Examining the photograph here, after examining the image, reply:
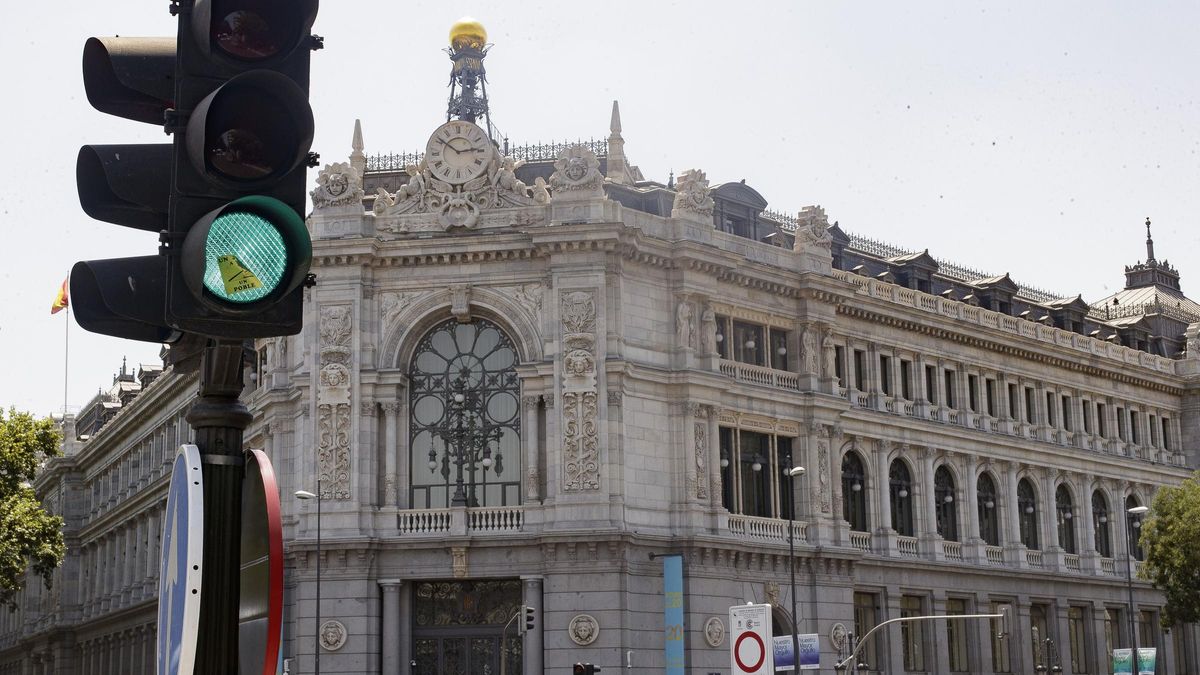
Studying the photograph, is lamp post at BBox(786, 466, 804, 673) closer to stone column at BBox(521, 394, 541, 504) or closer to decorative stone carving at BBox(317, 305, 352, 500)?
stone column at BBox(521, 394, 541, 504)

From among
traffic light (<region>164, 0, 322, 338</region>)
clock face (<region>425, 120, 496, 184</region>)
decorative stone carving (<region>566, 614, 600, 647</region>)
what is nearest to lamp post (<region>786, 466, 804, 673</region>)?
decorative stone carving (<region>566, 614, 600, 647</region>)

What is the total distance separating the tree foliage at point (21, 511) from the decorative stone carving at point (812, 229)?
2844 centimetres

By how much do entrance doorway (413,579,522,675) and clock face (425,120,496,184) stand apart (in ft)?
44.7

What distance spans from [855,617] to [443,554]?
17.7m

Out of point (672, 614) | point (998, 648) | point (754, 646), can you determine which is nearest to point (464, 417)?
point (672, 614)

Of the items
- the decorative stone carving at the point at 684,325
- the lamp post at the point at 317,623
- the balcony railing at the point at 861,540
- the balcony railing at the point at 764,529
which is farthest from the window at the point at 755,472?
the lamp post at the point at 317,623

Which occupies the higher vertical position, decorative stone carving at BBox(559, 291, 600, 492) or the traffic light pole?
decorative stone carving at BBox(559, 291, 600, 492)

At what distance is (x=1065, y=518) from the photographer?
249 ft

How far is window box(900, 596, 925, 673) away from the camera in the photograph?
213 feet

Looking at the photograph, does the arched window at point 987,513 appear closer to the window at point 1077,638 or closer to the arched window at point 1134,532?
the window at point 1077,638

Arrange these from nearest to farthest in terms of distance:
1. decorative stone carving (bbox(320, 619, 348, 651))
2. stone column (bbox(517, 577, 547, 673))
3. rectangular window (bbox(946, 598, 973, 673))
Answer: stone column (bbox(517, 577, 547, 673)) → decorative stone carving (bbox(320, 619, 348, 651)) → rectangular window (bbox(946, 598, 973, 673))

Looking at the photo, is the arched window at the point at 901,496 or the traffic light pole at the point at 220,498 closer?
the traffic light pole at the point at 220,498

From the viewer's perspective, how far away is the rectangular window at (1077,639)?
72.9 m

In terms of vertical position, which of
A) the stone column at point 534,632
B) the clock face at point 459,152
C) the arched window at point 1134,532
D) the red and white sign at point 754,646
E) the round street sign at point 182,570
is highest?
the clock face at point 459,152
